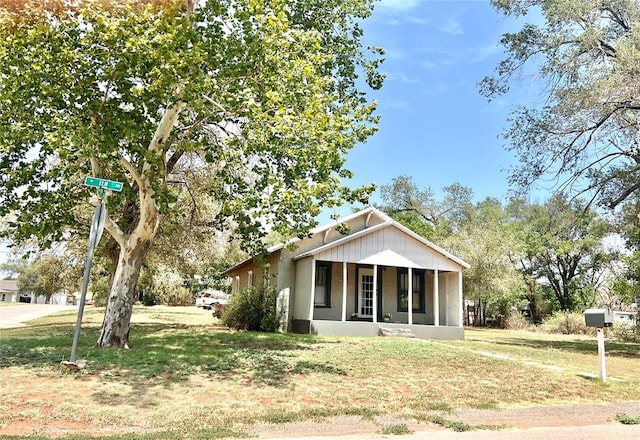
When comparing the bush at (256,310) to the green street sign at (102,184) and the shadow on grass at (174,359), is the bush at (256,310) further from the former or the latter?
the green street sign at (102,184)

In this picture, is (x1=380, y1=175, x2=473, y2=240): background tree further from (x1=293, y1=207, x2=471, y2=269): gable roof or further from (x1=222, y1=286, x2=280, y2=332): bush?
(x1=222, y1=286, x2=280, y2=332): bush

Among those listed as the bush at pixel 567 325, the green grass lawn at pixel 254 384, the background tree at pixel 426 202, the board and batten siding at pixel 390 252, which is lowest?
the green grass lawn at pixel 254 384

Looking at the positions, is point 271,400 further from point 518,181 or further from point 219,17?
point 518,181

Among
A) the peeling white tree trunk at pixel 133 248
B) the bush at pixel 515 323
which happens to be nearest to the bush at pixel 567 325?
the bush at pixel 515 323

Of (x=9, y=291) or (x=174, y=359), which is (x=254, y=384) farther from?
(x=9, y=291)

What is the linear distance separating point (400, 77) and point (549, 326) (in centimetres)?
2126

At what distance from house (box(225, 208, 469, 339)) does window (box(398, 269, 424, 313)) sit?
5 centimetres

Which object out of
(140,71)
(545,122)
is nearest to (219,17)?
(140,71)

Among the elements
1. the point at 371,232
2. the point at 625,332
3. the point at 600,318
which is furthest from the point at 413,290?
the point at 625,332

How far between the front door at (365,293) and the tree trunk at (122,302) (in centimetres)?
1113

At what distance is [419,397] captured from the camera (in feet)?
24.8

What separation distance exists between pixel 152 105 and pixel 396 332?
12.4m

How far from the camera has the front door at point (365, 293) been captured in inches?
816

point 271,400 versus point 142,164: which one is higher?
point 142,164
